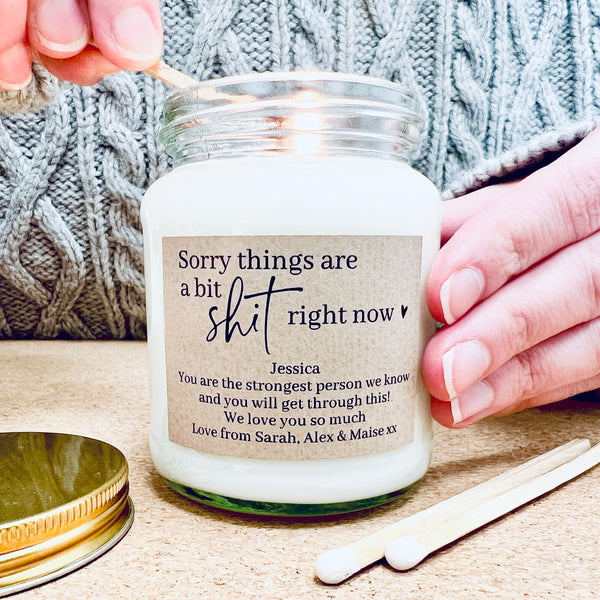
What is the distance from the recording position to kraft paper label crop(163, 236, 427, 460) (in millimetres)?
301

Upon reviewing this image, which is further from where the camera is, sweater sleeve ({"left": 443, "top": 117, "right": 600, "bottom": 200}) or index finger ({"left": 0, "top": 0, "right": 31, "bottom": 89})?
sweater sleeve ({"left": 443, "top": 117, "right": 600, "bottom": 200})

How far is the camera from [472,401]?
1.26ft

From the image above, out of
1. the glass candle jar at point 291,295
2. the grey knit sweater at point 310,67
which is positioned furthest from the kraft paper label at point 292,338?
the grey knit sweater at point 310,67

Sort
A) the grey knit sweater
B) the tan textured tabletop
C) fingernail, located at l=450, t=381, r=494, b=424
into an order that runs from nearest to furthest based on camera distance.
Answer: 1. the tan textured tabletop
2. fingernail, located at l=450, t=381, r=494, b=424
3. the grey knit sweater

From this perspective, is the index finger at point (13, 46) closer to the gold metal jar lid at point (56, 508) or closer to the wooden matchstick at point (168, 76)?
the wooden matchstick at point (168, 76)

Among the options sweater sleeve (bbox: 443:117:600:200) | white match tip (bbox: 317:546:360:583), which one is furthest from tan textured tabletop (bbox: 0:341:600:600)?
sweater sleeve (bbox: 443:117:600:200)

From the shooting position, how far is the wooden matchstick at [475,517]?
28 cm

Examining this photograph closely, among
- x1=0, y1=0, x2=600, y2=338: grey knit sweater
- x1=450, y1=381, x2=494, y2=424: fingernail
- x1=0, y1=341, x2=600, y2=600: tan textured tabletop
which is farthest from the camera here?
x1=0, y1=0, x2=600, y2=338: grey knit sweater

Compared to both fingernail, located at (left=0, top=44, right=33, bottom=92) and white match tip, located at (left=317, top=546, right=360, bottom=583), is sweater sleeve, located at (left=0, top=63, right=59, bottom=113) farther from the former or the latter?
white match tip, located at (left=317, top=546, right=360, bottom=583)

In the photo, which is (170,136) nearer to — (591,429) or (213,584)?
(213,584)

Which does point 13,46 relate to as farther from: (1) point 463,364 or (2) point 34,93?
(1) point 463,364

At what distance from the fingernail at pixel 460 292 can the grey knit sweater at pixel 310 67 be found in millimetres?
346

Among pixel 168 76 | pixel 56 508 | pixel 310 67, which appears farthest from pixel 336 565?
pixel 310 67

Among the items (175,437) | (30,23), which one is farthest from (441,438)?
(30,23)
